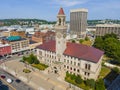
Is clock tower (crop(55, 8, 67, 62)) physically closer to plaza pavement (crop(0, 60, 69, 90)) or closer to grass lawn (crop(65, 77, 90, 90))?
grass lawn (crop(65, 77, 90, 90))

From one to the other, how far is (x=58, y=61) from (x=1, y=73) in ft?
108

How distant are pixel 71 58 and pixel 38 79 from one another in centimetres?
2038

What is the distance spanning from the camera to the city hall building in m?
66.2

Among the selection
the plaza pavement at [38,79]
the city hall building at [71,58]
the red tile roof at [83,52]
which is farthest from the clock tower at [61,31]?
the plaza pavement at [38,79]

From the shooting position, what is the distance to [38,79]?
6825 cm

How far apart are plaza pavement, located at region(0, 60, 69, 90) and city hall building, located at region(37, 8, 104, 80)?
490 centimetres

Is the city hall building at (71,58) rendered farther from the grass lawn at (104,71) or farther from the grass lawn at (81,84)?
the grass lawn at (104,71)

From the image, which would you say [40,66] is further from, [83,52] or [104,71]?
[104,71]

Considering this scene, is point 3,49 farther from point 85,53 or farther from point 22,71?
point 85,53

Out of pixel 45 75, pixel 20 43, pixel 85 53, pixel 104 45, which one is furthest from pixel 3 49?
pixel 104 45

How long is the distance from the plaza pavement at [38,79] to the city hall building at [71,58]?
16.1 ft

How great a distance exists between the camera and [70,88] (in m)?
60.7

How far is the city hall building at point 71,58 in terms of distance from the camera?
66.2m

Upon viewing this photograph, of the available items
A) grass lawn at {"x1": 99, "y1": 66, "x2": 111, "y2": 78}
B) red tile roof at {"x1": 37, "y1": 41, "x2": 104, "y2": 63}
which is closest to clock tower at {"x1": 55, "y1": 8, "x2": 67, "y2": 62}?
red tile roof at {"x1": 37, "y1": 41, "x2": 104, "y2": 63}
